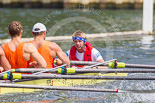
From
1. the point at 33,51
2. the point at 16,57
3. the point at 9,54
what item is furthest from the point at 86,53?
the point at 9,54

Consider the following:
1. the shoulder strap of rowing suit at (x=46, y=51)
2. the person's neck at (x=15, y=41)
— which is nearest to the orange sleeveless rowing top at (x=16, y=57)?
the person's neck at (x=15, y=41)

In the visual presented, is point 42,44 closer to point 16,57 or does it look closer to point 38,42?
point 38,42

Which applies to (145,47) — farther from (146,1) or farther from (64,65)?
(64,65)

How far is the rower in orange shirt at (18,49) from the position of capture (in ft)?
28.7

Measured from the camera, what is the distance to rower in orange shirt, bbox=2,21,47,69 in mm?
8758

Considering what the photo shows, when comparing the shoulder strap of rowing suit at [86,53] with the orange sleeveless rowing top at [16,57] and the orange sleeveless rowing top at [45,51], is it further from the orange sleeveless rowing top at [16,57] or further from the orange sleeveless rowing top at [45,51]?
the orange sleeveless rowing top at [16,57]

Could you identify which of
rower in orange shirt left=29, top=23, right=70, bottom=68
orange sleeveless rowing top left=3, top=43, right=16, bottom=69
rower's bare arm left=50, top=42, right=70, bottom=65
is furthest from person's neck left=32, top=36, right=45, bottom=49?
orange sleeveless rowing top left=3, top=43, right=16, bottom=69

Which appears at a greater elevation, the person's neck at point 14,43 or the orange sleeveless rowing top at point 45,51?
the person's neck at point 14,43

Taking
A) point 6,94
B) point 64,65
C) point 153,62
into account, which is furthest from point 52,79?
point 153,62

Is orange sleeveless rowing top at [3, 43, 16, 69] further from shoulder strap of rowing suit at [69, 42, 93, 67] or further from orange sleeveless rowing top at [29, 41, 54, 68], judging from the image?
shoulder strap of rowing suit at [69, 42, 93, 67]

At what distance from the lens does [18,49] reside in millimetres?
8773

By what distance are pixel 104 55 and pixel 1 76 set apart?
789 centimetres

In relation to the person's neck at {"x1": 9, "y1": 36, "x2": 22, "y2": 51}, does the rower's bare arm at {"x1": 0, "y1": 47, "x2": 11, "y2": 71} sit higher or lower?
lower

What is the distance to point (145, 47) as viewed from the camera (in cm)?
1816
